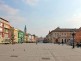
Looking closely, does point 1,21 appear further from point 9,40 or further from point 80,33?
point 80,33

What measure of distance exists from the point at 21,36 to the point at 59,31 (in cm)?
3295

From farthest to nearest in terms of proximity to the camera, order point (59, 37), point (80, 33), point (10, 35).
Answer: point (59, 37)
point (10, 35)
point (80, 33)

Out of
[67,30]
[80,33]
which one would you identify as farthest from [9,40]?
[67,30]

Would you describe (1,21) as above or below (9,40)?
above

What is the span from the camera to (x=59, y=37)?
184375mm

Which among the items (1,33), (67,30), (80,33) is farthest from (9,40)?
(67,30)

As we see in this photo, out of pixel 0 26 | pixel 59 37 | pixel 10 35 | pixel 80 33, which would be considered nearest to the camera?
pixel 0 26

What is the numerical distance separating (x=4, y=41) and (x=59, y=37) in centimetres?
A: 8140

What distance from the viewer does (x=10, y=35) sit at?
128625mm

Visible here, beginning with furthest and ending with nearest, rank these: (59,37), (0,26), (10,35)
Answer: (59,37)
(10,35)
(0,26)

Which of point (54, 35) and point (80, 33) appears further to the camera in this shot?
point (54, 35)

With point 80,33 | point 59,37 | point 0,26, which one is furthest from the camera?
point 59,37

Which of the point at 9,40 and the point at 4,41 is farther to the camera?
the point at 9,40

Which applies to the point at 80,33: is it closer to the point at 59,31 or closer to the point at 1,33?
the point at 1,33
